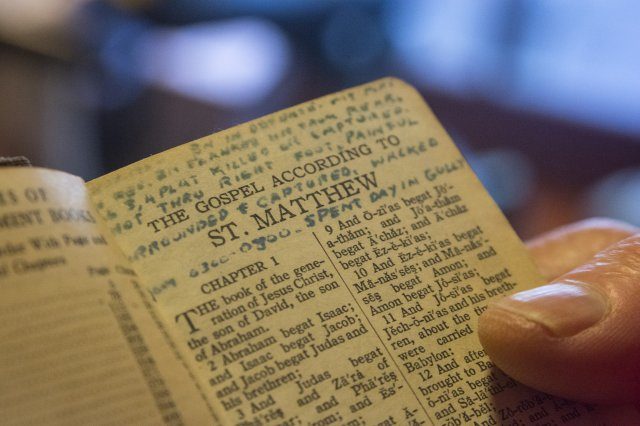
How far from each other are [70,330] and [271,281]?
0.45 ft

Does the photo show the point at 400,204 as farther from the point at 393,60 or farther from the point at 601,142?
the point at 393,60

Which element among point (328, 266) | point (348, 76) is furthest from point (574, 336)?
point (348, 76)

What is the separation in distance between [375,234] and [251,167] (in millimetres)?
109

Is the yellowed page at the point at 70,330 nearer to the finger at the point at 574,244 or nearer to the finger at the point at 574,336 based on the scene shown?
the finger at the point at 574,336

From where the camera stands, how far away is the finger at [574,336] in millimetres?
455

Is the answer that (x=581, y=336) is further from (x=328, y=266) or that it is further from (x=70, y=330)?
(x=70, y=330)

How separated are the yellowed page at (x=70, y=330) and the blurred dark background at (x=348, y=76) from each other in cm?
104

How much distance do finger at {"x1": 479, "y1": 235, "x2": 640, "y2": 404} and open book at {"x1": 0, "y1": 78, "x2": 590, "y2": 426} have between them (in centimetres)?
2

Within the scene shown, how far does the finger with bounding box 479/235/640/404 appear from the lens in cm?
46

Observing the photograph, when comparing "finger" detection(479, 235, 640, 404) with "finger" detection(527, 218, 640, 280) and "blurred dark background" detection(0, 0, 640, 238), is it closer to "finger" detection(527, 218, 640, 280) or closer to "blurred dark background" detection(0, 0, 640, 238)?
"finger" detection(527, 218, 640, 280)

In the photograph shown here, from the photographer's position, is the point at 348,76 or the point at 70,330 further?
the point at 348,76

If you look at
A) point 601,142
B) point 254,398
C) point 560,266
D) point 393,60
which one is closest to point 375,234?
point 254,398

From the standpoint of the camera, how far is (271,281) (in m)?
0.46

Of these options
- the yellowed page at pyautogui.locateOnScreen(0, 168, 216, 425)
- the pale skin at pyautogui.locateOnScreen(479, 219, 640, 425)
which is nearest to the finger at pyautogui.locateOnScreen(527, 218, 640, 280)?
the pale skin at pyautogui.locateOnScreen(479, 219, 640, 425)
